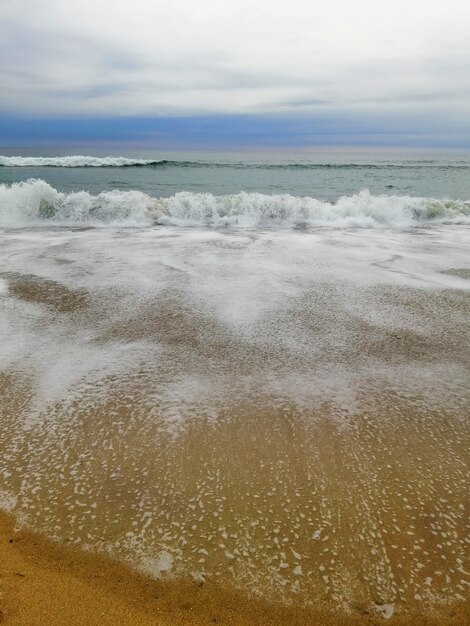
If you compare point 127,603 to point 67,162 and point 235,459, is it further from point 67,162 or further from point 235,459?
point 67,162

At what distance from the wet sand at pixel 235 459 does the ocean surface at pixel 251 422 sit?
0.04 feet

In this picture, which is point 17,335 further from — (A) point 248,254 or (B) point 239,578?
(A) point 248,254

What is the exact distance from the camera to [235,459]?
2459 millimetres

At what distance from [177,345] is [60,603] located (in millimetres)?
2331

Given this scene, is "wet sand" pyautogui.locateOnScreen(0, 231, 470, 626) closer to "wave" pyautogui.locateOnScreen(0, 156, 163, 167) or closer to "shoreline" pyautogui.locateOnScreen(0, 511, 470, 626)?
"shoreline" pyautogui.locateOnScreen(0, 511, 470, 626)

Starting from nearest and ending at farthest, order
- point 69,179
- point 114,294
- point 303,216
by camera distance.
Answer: point 114,294 < point 303,216 < point 69,179

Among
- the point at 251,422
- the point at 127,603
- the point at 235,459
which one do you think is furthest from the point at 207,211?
the point at 127,603

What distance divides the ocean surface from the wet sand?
1 cm

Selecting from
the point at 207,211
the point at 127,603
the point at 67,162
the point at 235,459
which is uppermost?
the point at 67,162

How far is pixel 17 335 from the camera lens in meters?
4.04

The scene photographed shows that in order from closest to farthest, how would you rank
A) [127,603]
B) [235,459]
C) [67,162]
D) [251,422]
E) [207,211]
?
[127,603]
[235,459]
[251,422]
[207,211]
[67,162]

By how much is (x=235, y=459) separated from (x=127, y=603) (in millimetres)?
899

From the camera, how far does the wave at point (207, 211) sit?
1239 cm

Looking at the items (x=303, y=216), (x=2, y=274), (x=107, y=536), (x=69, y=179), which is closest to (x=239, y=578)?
(x=107, y=536)
